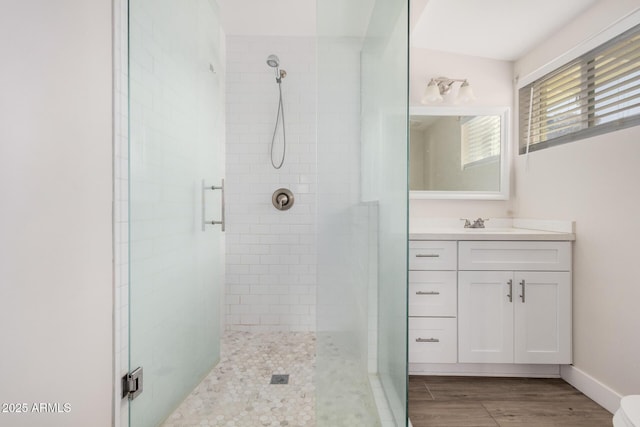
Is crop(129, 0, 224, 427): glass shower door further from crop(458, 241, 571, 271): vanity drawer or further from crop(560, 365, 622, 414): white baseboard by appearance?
crop(560, 365, 622, 414): white baseboard

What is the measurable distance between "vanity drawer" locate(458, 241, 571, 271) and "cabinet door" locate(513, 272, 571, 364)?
0.18ft

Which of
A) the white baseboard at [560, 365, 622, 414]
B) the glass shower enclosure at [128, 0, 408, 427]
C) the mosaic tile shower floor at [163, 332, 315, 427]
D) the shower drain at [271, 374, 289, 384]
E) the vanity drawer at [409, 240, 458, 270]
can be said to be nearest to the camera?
the glass shower enclosure at [128, 0, 408, 427]

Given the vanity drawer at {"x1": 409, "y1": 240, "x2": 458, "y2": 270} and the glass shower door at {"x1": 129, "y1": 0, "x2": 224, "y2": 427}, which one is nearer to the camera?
the glass shower door at {"x1": 129, "y1": 0, "x2": 224, "y2": 427}

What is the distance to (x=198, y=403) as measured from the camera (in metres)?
1.62

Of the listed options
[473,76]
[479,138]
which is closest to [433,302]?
[479,138]

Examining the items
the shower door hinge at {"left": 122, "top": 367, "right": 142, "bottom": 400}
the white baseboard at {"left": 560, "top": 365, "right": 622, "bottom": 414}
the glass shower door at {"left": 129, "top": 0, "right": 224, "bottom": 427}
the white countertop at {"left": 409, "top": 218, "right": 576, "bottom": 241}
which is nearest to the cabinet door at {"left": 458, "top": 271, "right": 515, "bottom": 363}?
the white countertop at {"left": 409, "top": 218, "right": 576, "bottom": 241}

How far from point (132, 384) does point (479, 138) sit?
2.59 m

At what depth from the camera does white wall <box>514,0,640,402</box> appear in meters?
1.55

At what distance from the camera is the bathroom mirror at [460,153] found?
2434 millimetres

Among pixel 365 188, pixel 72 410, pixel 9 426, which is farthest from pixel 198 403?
pixel 365 188

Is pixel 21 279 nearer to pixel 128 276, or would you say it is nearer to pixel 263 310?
pixel 128 276

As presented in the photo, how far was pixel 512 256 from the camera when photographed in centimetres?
194

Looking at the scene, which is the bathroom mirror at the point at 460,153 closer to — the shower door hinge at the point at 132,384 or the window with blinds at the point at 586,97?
the window with blinds at the point at 586,97

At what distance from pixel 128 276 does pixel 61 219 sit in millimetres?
392
